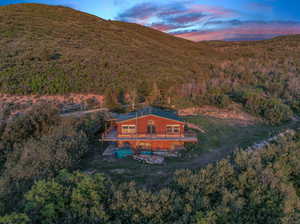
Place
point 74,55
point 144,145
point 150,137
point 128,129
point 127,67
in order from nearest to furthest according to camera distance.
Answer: point 150,137, point 128,129, point 144,145, point 74,55, point 127,67

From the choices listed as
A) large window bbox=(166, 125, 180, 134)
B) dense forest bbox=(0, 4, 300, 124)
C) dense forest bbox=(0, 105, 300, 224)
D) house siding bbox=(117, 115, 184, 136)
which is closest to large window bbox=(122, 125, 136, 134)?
house siding bbox=(117, 115, 184, 136)

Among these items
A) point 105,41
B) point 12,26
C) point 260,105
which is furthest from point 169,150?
point 12,26

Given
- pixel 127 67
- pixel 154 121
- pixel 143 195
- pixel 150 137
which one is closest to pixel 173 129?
pixel 154 121

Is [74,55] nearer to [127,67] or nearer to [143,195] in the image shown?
[127,67]

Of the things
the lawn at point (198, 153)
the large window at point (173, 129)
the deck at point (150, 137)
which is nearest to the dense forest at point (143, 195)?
the lawn at point (198, 153)

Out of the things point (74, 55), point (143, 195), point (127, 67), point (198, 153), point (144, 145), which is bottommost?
point (198, 153)

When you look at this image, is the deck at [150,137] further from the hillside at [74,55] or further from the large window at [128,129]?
the hillside at [74,55]
